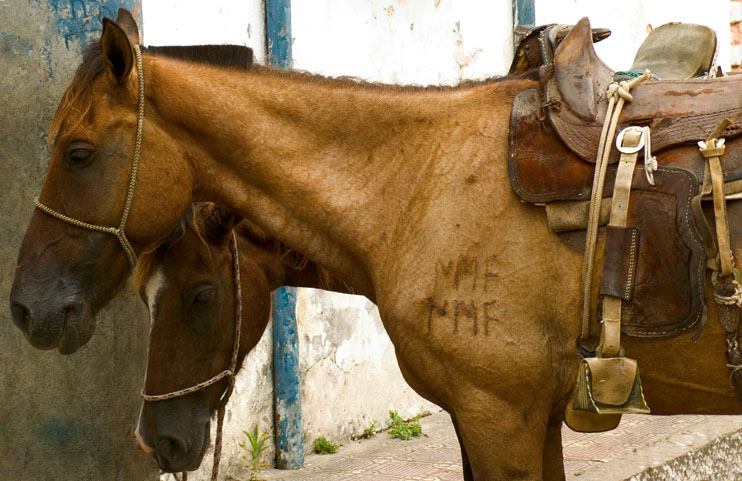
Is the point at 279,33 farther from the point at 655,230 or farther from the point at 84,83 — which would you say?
the point at 655,230

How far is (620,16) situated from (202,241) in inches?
208

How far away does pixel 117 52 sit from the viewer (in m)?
2.38

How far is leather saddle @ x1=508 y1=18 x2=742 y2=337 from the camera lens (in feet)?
7.40

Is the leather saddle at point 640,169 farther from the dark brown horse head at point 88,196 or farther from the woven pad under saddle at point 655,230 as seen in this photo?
the dark brown horse head at point 88,196

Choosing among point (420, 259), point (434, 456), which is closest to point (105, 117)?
point (420, 259)

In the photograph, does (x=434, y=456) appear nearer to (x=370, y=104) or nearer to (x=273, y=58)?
(x=273, y=58)

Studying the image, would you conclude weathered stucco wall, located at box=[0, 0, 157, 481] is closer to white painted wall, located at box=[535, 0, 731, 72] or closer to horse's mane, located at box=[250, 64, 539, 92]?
horse's mane, located at box=[250, 64, 539, 92]

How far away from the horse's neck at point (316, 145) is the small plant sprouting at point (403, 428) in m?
2.82

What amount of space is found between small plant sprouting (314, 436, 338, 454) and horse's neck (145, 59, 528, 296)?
2.49m

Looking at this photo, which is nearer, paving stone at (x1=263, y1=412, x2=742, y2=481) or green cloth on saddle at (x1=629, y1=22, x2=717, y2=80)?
green cloth on saddle at (x1=629, y1=22, x2=717, y2=80)

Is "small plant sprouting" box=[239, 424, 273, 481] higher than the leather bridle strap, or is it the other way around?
the leather bridle strap

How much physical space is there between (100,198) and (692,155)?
1588 millimetres

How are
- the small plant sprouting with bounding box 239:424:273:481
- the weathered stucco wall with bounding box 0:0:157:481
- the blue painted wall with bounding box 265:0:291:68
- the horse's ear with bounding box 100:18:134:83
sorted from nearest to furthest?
the horse's ear with bounding box 100:18:134:83 < the weathered stucco wall with bounding box 0:0:157:481 < the small plant sprouting with bounding box 239:424:273:481 < the blue painted wall with bounding box 265:0:291:68

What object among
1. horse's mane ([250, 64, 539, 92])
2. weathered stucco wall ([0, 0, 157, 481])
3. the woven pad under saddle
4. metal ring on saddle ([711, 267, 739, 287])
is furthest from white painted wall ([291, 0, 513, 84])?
metal ring on saddle ([711, 267, 739, 287])
